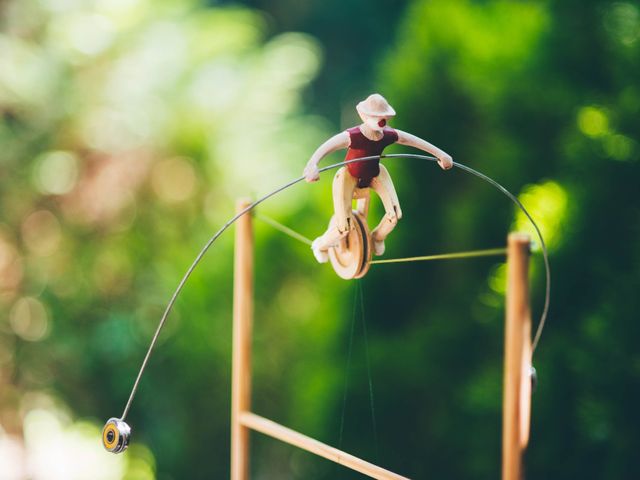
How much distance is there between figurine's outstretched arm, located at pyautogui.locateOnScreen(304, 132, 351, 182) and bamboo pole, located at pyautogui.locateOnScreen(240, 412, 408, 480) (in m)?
0.41

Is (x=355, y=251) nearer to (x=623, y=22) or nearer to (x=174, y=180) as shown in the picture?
(x=623, y=22)

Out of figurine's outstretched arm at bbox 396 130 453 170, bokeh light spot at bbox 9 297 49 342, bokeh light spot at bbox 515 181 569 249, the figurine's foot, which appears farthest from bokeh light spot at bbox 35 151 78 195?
figurine's outstretched arm at bbox 396 130 453 170

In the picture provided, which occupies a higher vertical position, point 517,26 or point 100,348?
point 517,26

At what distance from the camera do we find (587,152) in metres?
1.89

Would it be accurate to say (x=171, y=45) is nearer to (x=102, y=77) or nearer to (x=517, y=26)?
(x=102, y=77)

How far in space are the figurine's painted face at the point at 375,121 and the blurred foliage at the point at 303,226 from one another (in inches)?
38.3

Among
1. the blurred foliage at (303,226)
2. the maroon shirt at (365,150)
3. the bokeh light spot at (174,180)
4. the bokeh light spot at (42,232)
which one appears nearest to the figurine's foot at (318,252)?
the maroon shirt at (365,150)

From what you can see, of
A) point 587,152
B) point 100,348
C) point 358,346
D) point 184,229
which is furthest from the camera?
point 184,229

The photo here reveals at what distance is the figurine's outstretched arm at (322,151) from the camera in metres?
1.00

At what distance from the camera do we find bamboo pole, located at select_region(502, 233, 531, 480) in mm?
1054

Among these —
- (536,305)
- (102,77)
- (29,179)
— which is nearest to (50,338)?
(29,179)

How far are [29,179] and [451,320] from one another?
2209 millimetres

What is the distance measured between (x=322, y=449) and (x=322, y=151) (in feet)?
1.53

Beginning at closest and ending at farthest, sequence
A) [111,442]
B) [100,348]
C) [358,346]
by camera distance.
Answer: [111,442], [358,346], [100,348]
